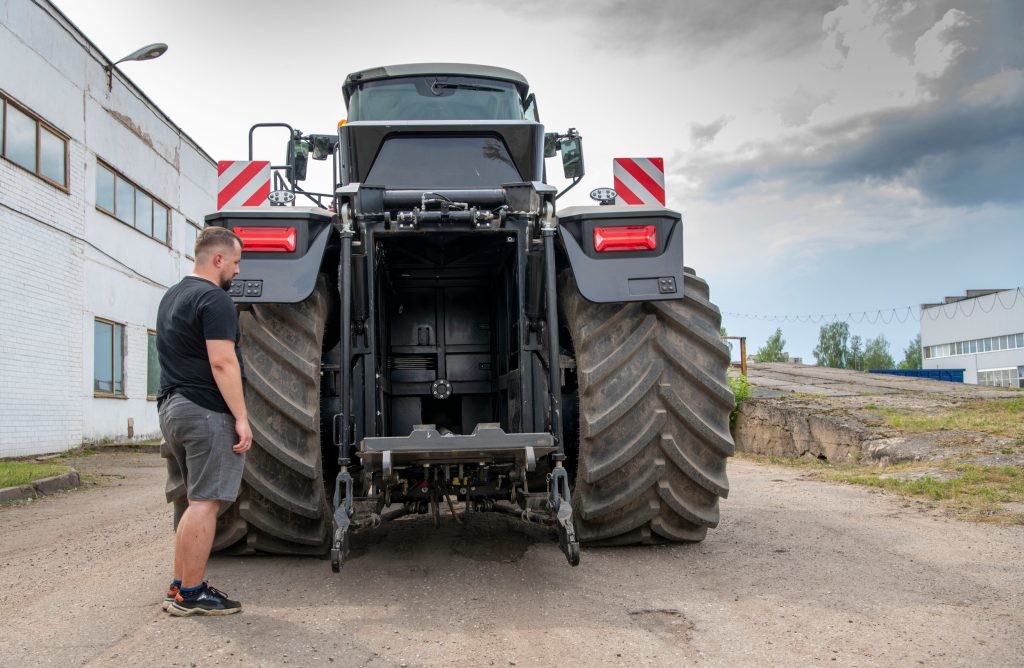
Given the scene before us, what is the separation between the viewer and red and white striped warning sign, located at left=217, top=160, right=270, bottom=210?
6.75m

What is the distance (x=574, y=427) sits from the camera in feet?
16.4

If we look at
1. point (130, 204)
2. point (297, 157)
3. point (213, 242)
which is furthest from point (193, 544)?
point (130, 204)

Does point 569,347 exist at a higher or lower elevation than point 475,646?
higher

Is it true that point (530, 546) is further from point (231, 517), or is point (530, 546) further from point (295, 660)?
point (295, 660)

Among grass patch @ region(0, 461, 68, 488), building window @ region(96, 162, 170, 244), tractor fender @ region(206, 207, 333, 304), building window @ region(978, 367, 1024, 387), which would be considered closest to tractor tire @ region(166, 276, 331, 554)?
tractor fender @ region(206, 207, 333, 304)

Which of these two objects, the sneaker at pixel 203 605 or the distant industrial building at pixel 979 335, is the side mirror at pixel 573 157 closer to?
the sneaker at pixel 203 605

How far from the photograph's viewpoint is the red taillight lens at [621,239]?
174 inches

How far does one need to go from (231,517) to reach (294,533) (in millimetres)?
325

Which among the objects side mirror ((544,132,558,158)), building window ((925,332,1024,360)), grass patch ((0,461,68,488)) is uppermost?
side mirror ((544,132,558,158))

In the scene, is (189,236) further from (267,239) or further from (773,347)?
(773,347)

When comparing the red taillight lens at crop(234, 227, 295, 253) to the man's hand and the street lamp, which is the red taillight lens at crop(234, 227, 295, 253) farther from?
the street lamp

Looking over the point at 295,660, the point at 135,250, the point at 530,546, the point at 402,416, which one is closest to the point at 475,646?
the point at 295,660

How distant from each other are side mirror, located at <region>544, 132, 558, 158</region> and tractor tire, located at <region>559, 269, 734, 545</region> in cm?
226

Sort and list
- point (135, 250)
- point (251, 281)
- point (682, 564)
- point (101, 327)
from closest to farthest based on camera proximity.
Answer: point (251, 281), point (682, 564), point (101, 327), point (135, 250)
